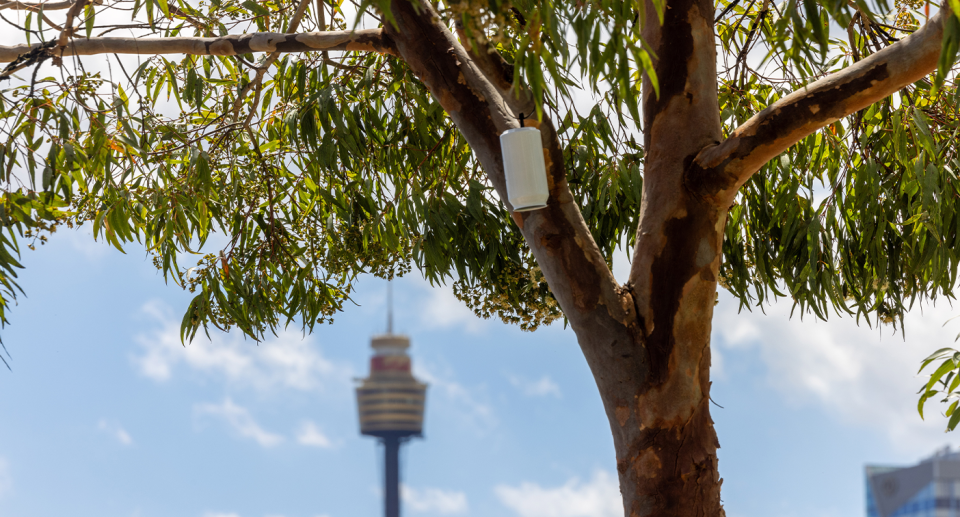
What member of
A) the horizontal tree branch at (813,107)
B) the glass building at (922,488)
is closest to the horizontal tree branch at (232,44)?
the horizontal tree branch at (813,107)

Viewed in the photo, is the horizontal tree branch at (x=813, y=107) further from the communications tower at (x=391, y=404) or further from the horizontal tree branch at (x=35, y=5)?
the communications tower at (x=391, y=404)

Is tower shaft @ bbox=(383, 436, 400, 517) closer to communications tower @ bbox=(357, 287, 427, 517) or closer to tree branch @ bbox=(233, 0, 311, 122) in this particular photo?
communications tower @ bbox=(357, 287, 427, 517)

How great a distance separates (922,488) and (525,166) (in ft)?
132

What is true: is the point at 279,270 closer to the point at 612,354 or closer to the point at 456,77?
the point at 456,77

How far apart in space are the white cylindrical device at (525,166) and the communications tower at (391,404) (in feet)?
152

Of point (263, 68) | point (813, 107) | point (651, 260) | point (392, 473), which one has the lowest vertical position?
point (651, 260)

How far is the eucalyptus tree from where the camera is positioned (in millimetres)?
1933

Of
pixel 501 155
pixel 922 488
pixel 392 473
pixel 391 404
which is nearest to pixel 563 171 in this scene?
pixel 501 155

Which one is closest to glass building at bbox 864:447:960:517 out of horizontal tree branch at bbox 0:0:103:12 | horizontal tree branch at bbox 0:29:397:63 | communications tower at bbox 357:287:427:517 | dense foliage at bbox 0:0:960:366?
communications tower at bbox 357:287:427:517

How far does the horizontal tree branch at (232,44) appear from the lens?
7.39 feet

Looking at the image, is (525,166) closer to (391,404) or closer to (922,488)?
(922,488)

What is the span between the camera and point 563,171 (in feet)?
6.88

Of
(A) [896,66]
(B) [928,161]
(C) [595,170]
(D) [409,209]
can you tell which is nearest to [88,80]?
(D) [409,209]

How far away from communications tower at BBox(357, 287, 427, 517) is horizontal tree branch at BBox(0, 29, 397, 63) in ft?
151
